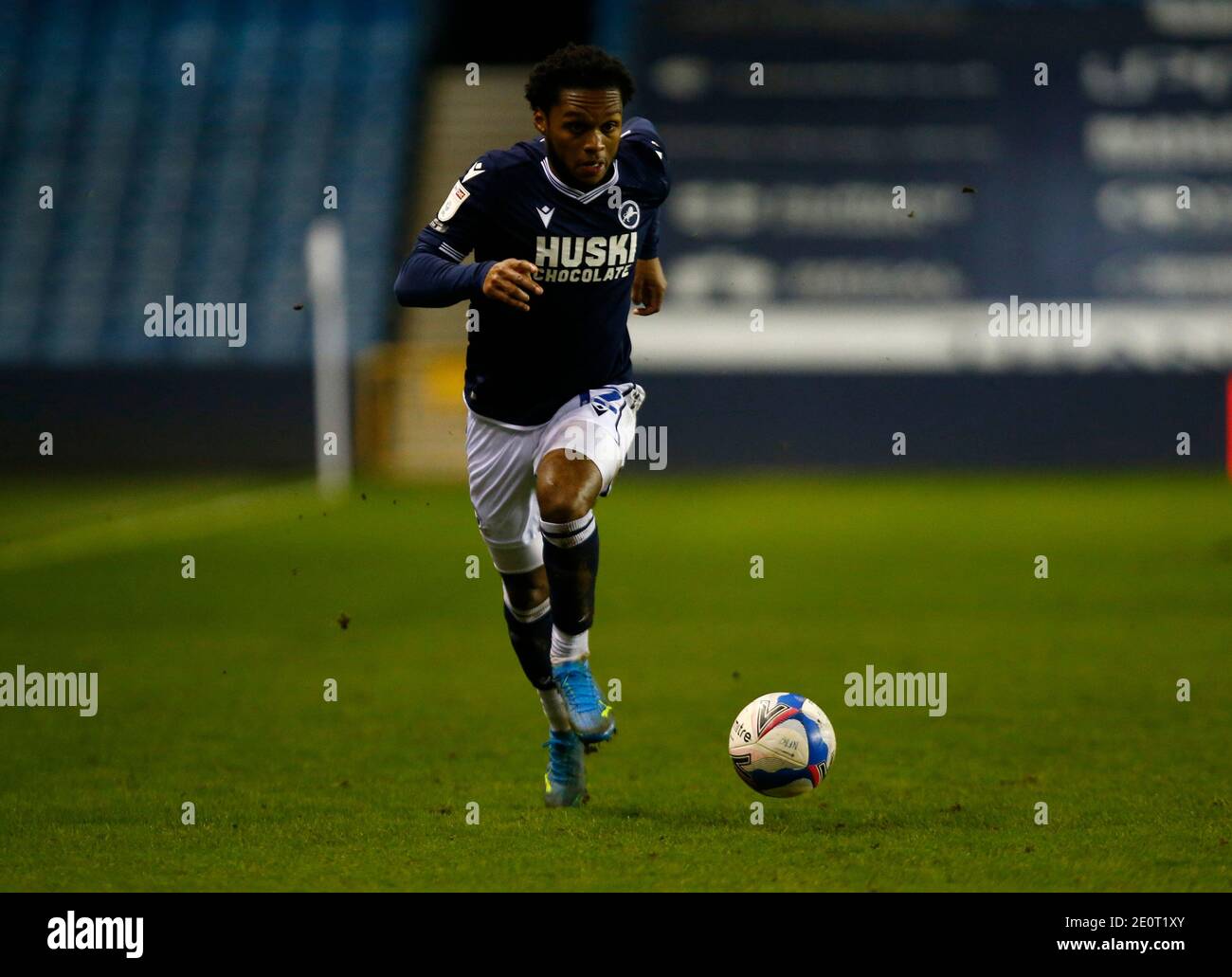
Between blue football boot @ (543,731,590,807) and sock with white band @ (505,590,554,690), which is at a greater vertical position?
sock with white band @ (505,590,554,690)

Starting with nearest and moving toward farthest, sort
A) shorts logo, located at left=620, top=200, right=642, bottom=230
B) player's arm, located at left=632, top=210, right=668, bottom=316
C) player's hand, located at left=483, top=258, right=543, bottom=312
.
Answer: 1. player's hand, located at left=483, top=258, right=543, bottom=312
2. shorts logo, located at left=620, top=200, right=642, bottom=230
3. player's arm, located at left=632, top=210, right=668, bottom=316

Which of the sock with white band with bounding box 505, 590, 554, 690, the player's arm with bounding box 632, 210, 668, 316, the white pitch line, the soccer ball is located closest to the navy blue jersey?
the player's arm with bounding box 632, 210, 668, 316

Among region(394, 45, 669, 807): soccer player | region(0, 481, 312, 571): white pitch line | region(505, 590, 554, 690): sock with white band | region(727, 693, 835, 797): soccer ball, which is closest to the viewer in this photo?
region(727, 693, 835, 797): soccer ball

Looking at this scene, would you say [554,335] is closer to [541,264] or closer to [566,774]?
[541,264]

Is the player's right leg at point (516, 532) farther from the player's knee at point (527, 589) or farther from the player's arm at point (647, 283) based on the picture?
the player's arm at point (647, 283)

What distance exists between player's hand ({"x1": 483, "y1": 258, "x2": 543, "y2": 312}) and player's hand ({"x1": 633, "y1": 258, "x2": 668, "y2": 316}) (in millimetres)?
1153

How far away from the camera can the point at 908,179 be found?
25656mm

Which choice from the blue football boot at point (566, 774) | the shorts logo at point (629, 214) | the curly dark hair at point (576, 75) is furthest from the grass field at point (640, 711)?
the curly dark hair at point (576, 75)

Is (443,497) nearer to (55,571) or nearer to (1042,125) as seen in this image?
(55,571)

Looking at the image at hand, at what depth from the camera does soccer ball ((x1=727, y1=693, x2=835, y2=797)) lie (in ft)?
18.9

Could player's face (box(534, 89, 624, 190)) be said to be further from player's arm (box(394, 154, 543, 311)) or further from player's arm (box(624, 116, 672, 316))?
player's arm (box(624, 116, 672, 316))

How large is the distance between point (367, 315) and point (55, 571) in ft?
44.1
